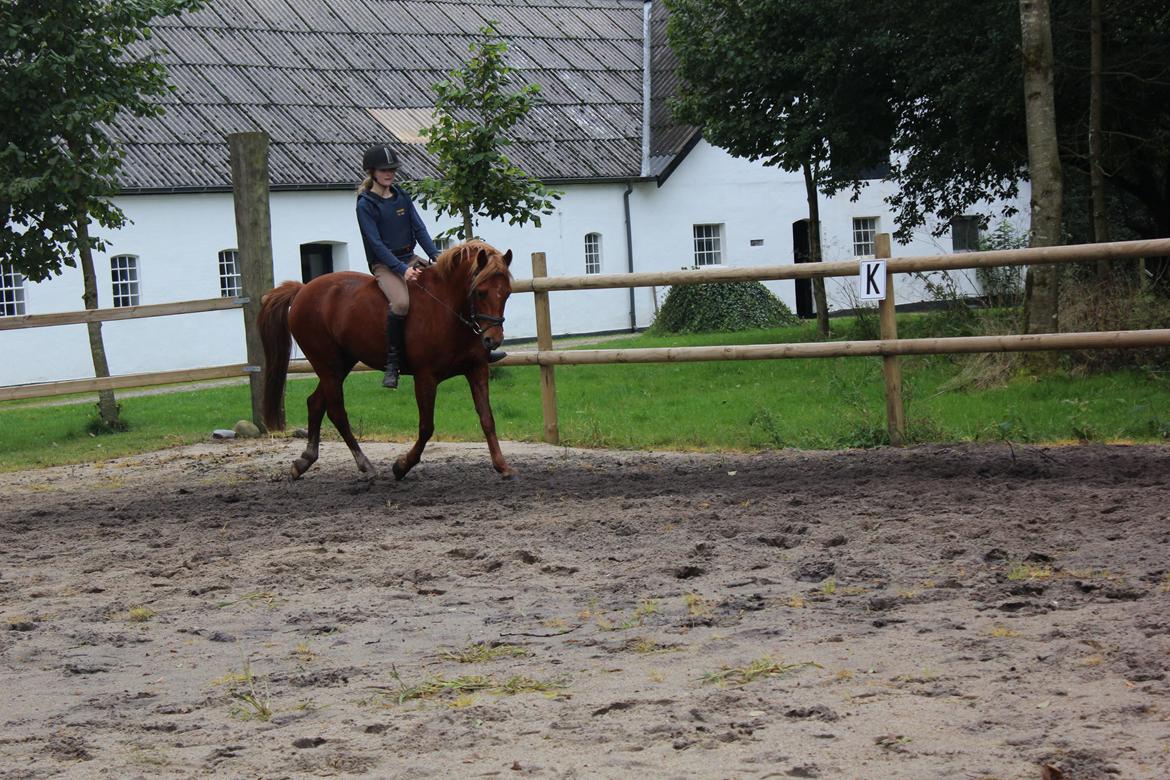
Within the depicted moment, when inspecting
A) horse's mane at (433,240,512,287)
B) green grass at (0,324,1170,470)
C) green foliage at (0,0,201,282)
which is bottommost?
green grass at (0,324,1170,470)

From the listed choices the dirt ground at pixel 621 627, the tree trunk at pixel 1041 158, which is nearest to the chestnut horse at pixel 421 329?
the dirt ground at pixel 621 627

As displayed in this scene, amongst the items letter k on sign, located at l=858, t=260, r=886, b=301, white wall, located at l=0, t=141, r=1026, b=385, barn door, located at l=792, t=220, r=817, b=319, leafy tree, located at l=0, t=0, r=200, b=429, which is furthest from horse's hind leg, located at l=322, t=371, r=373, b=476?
barn door, located at l=792, t=220, r=817, b=319

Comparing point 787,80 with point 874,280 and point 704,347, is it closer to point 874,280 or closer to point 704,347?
point 704,347

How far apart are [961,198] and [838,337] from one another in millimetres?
3365

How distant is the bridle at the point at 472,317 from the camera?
9.50 metres

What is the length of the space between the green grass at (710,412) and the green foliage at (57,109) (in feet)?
7.87

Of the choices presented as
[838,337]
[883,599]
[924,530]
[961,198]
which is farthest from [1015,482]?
[961,198]

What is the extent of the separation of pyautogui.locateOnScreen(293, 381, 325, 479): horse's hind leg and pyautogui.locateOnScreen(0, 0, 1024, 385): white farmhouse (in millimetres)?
16932

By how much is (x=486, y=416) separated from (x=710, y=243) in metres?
25.8

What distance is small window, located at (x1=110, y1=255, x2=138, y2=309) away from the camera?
27047 mm

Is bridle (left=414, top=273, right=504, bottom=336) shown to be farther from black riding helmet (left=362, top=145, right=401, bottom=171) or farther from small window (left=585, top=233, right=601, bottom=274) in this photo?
small window (left=585, top=233, right=601, bottom=274)

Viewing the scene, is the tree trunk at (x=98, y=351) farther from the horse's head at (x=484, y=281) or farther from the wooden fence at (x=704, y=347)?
the horse's head at (x=484, y=281)

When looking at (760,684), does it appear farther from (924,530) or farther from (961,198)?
(961,198)

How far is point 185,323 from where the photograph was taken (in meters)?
27.7
